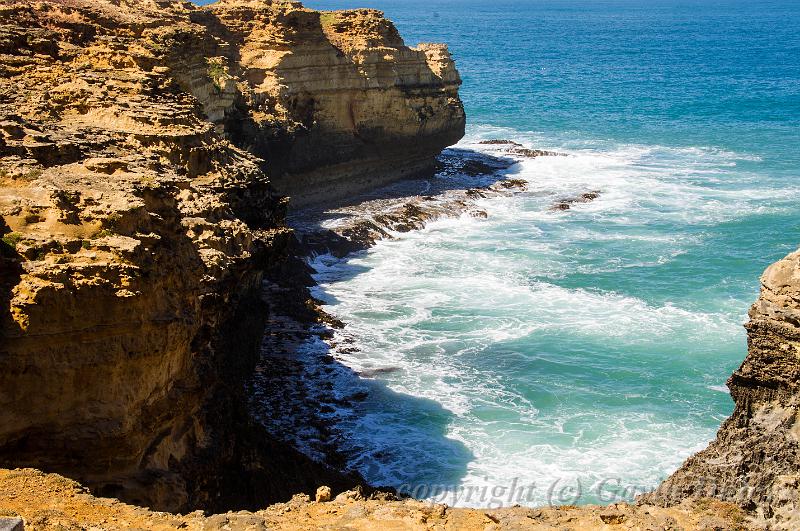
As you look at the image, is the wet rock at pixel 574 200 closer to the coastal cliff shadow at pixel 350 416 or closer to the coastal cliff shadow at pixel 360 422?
the coastal cliff shadow at pixel 350 416

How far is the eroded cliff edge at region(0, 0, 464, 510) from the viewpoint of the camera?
40.5 feet

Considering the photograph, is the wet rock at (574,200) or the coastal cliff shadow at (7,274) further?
the wet rock at (574,200)

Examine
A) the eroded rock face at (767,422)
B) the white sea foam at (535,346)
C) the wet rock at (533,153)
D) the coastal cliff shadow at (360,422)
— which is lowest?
the coastal cliff shadow at (360,422)

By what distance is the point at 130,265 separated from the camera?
12781 mm

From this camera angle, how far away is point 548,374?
24.2 meters

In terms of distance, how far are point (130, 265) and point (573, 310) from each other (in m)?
18.0

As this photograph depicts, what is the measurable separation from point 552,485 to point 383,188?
25.5 metres

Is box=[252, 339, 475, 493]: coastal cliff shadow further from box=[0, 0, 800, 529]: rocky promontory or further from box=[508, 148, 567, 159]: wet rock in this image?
box=[508, 148, 567, 159]: wet rock

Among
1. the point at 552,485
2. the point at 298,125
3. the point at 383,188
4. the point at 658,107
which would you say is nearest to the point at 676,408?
the point at 552,485

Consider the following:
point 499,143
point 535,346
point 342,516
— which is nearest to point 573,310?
point 535,346

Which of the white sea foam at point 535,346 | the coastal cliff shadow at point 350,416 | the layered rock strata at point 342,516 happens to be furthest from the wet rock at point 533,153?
the layered rock strata at point 342,516

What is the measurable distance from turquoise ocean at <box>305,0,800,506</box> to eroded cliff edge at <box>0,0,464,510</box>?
2.93 meters

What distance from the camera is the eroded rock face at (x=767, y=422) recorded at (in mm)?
11047

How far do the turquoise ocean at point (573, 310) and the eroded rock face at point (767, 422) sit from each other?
21.7 feet
